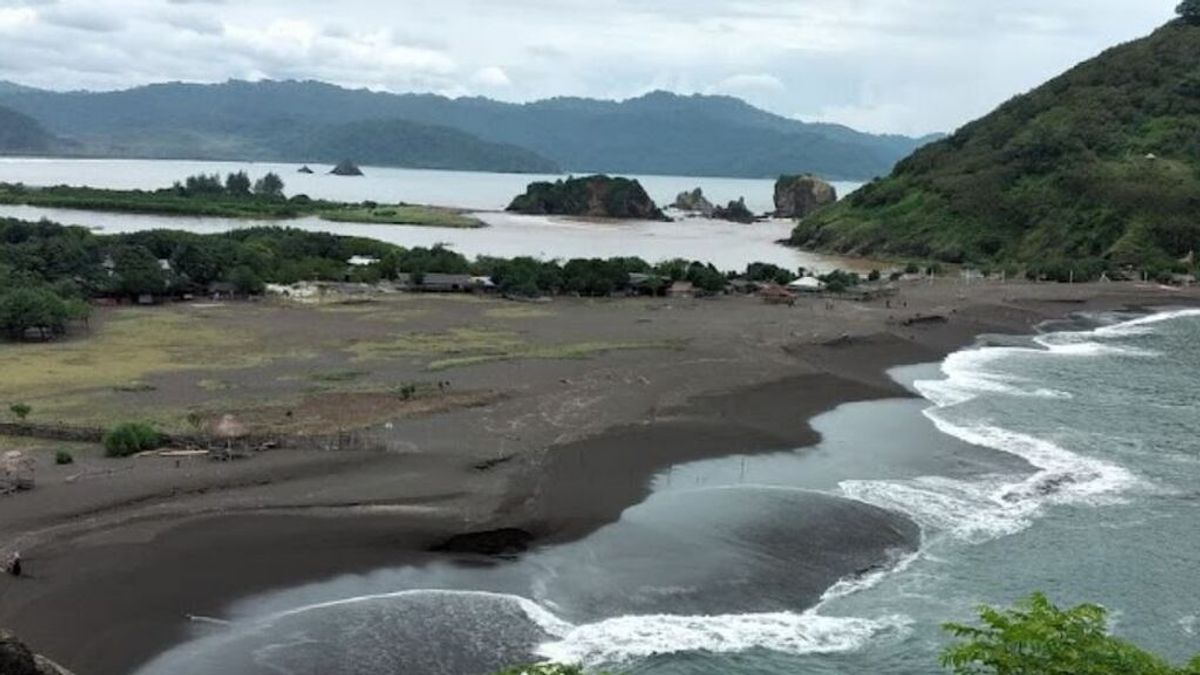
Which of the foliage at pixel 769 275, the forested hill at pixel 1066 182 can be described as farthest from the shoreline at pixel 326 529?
the forested hill at pixel 1066 182

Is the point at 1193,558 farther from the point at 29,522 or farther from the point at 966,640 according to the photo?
the point at 29,522

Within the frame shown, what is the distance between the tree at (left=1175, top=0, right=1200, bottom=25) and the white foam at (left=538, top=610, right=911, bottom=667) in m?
188

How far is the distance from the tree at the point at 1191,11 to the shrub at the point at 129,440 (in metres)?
190

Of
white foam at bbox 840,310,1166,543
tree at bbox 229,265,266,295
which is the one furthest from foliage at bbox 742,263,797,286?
white foam at bbox 840,310,1166,543

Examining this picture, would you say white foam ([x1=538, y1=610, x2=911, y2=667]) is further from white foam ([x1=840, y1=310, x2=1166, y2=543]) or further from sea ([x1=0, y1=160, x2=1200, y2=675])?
white foam ([x1=840, y1=310, x2=1166, y2=543])

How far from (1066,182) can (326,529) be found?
129807 mm

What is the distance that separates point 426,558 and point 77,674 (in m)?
10.1

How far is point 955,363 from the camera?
68.2 m

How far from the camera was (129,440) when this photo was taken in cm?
3953

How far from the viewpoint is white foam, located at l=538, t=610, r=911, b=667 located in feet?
84.8

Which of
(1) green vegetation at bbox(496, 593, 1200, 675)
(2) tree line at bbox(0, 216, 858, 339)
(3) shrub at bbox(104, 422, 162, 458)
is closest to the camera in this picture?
(1) green vegetation at bbox(496, 593, 1200, 675)

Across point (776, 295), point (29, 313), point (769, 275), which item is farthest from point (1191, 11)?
point (29, 313)

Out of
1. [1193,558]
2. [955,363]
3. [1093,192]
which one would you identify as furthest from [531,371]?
[1093,192]

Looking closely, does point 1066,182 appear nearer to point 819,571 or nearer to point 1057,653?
point 819,571
